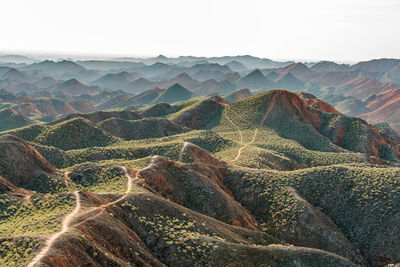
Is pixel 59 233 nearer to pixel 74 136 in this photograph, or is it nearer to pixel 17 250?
pixel 17 250

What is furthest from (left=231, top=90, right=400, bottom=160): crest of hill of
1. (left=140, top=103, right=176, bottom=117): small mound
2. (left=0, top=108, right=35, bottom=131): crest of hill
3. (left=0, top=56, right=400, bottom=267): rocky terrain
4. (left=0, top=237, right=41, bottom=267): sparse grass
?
(left=0, top=108, right=35, bottom=131): crest of hill

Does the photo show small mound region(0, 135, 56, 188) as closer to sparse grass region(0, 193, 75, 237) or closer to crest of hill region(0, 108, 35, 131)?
sparse grass region(0, 193, 75, 237)

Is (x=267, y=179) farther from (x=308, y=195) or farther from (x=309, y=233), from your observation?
(x=309, y=233)

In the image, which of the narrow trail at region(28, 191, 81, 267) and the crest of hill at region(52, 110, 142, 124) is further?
the crest of hill at region(52, 110, 142, 124)

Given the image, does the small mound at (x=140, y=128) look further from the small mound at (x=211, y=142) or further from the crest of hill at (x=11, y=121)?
the crest of hill at (x=11, y=121)

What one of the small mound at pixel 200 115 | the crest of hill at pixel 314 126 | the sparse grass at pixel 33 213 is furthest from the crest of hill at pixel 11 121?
the sparse grass at pixel 33 213

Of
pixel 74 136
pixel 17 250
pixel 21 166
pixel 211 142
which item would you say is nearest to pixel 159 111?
pixel 74 136
